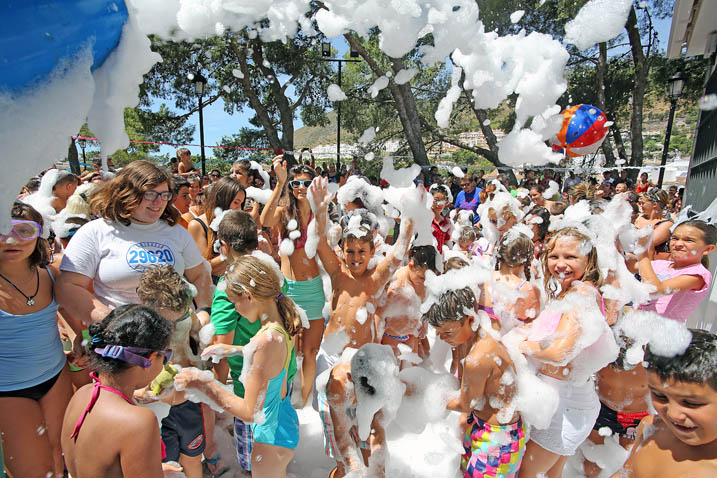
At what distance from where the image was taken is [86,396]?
134 centimetres

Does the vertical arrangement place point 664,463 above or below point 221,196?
below

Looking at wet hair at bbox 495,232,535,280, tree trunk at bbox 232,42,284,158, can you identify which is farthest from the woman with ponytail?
tree trunk at bbox 232,42,284,158

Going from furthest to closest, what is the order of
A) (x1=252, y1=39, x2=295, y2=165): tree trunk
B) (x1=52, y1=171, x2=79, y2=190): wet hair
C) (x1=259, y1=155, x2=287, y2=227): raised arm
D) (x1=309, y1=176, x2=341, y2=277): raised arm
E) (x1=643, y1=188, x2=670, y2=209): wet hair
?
(x1=252, y1=39, x2=295, y2=165): tree trunk → (x1=643, y1=188, x2=670, y2=209): wet hair → (x1=52, y1=171, x2=79, y2=190): wet hair → (x1=259, y1=155, x2=287, y2=227): raised arm → (x1=309, y1=176, x2=341, y2=277): raised arm

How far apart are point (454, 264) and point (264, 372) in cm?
151

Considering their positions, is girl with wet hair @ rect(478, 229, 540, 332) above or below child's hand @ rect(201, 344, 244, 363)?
above

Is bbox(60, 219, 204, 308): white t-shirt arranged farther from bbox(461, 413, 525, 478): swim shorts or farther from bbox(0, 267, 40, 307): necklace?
bbox(461, 413, 525, 478): swim shorts

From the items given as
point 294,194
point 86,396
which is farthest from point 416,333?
point 86,396

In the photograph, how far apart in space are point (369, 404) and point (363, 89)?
31.5 ft

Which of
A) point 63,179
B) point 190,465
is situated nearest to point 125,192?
point 190,465

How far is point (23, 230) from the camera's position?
69.3 inches

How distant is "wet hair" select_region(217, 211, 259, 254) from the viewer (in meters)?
2.54

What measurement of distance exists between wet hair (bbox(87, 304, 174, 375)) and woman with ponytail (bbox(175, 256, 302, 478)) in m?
0.35

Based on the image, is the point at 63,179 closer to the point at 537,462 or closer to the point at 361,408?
the point at 361,408

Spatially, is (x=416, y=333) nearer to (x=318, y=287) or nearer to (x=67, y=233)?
(x=318, y=287)
